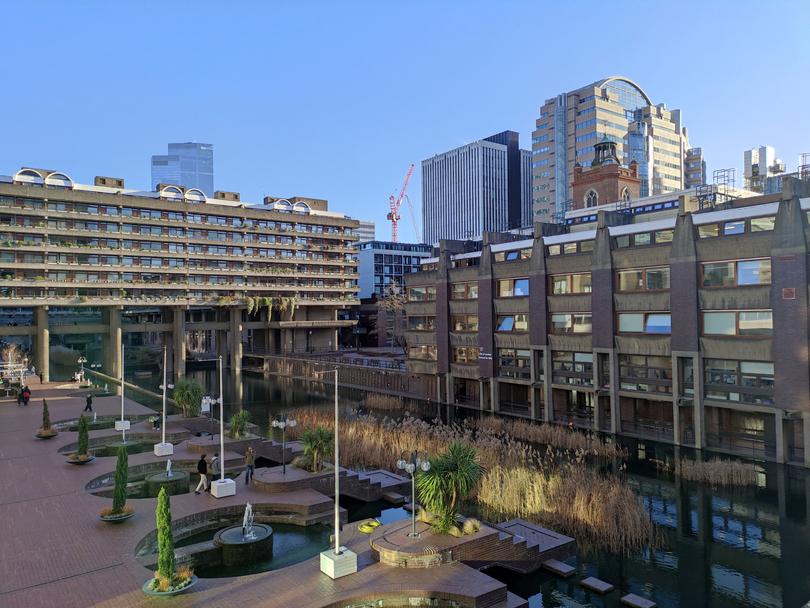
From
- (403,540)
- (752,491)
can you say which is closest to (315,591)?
(403,540)

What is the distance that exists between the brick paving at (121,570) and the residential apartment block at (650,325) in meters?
29.0

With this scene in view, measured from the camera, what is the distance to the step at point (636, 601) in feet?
64.4

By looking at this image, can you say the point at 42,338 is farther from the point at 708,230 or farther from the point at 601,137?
the point at 601,137

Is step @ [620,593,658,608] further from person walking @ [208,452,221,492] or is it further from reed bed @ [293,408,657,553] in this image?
person walking @ [208,452,221,492]

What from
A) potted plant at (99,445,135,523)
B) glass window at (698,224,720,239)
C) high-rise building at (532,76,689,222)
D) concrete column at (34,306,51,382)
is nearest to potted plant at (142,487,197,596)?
potted plant at (99,445,135,523)

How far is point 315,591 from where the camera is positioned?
17.4 meters

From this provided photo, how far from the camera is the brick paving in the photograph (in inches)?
676

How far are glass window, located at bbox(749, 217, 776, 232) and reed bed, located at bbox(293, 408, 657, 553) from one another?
20.2 metres

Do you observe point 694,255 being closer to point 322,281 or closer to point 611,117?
point 322,281

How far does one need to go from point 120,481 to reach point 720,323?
1526 inches

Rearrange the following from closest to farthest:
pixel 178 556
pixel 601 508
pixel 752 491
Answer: pixel 178 556
pixel 601 508
pixel 752 491

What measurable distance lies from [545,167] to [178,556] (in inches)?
6505

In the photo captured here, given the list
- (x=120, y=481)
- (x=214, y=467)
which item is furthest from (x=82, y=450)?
(x=120, y=481)

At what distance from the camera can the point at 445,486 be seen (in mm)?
21438
